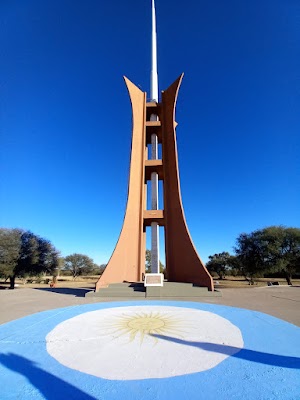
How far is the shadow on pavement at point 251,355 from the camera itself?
3973 millimetres

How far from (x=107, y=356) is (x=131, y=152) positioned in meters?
14.9

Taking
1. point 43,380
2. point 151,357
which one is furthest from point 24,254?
point 151,357

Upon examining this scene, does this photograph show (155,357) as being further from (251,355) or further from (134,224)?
(134,224)

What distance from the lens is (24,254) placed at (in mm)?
25875

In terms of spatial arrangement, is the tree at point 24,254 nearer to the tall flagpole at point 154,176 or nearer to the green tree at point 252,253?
the tall flagpole at point 154,176

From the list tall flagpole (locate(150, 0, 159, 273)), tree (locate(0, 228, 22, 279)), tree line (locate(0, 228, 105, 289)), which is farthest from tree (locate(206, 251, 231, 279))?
tree (locate(0, 228, 22, 279))

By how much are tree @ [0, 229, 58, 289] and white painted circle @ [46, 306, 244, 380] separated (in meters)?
21.3

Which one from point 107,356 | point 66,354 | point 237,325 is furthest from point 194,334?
point 66,354

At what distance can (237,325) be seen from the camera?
6484mm

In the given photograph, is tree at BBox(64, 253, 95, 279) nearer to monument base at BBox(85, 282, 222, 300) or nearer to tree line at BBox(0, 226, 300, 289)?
tree line at BBox(0, 226, 300, 289)

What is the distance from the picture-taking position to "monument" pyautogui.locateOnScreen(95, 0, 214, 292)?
1488 centimetres

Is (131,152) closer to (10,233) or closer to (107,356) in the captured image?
(107,356)

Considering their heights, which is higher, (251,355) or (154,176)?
(154,176)

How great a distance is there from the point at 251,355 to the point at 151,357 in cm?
195
